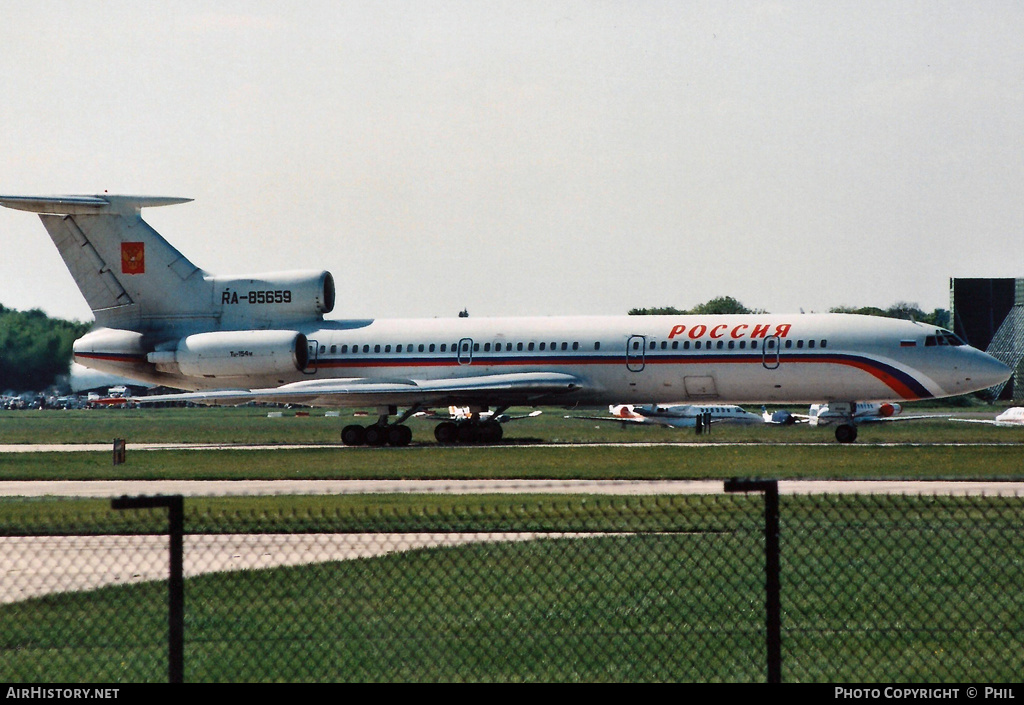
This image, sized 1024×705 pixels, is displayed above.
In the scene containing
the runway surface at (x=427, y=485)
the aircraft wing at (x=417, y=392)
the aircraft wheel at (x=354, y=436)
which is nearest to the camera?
the runway surface at (x=427, y=485)

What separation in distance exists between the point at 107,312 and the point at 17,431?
15095mm

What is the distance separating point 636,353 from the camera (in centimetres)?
3925

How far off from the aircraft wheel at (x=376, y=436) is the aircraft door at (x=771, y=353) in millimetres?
11397

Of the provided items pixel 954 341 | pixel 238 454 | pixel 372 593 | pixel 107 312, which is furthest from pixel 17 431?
pixel 372 593

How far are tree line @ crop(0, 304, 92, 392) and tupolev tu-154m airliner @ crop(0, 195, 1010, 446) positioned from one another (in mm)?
40918

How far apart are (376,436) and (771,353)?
11.9 meters

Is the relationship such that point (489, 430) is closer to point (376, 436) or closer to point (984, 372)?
point (376, 436)

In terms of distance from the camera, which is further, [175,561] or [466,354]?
[466,354]

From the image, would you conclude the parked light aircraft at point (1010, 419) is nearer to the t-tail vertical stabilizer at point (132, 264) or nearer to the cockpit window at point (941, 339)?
the cockpit window at point (941, 339)

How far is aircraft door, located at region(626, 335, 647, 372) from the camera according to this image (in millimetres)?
39188

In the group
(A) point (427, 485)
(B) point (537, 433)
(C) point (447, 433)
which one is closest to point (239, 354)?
(C) point (447, 433)

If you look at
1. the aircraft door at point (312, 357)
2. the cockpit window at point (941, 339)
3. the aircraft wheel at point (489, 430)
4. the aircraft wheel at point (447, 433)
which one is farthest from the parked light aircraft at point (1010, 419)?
the aircraft door at point (312, 357)

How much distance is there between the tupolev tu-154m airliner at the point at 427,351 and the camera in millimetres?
37938

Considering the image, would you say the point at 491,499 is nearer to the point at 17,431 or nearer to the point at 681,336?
the point at 681,336
